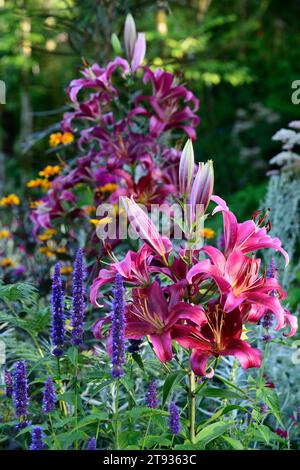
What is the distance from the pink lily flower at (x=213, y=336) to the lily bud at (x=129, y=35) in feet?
6.66

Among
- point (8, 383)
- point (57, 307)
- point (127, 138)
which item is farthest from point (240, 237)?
point (127, 138)

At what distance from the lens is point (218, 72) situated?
1214 cm

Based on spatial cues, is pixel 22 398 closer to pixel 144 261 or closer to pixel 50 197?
pixel 144 261

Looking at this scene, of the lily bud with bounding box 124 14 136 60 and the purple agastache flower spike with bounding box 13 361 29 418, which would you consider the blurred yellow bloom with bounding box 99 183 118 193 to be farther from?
the purple agastache flower spike with bounding box 13 361 29 418

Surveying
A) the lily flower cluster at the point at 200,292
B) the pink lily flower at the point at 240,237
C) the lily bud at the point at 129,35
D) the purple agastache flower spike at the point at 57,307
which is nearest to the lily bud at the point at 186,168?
the lily flower cluster at the point at 200,292

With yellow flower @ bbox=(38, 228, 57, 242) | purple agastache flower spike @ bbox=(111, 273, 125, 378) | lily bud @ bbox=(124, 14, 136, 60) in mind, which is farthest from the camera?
yellow flower @ bbox=(38, 228, 57, 242)

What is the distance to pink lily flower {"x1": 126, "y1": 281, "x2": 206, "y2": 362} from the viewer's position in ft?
6.11

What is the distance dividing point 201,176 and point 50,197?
6.54 feet

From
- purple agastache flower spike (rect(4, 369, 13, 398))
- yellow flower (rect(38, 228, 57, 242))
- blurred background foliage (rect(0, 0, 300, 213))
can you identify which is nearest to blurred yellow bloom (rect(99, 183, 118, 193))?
yellow flower (rect(38, 228, 57, 242))

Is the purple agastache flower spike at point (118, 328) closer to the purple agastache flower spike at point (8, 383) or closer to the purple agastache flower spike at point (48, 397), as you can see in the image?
the purple agastache flower spike at point (48, 397)

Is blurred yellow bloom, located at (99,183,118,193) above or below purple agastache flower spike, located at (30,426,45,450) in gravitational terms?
above

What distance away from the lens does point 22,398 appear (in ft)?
6.34

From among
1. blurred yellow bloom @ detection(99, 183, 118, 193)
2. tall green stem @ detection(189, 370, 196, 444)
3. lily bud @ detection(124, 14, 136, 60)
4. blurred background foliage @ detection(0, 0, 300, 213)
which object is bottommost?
tall green stem @ detection(189, 370, 196, 444)
